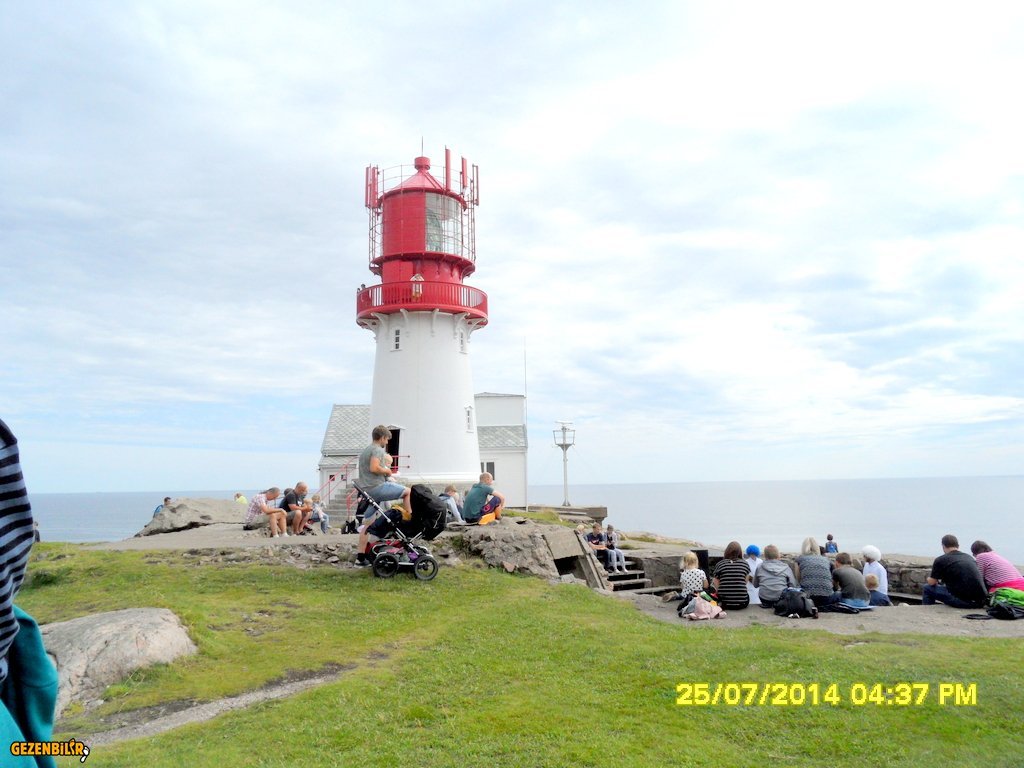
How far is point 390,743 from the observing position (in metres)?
5.88

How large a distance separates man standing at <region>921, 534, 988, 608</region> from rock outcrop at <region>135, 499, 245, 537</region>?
688 inches

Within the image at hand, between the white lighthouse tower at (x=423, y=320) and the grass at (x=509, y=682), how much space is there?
503 inches

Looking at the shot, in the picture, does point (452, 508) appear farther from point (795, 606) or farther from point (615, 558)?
point (795, 606)

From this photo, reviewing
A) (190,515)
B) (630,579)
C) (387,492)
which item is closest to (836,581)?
(630,579)

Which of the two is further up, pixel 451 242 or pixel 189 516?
pixel 451 242

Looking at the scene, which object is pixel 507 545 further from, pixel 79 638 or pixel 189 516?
pixel 189 516

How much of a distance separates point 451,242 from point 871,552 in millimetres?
16657

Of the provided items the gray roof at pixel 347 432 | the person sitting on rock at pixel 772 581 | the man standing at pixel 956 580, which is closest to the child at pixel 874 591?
the man standing at pixel 956 580

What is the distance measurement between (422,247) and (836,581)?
16725mm

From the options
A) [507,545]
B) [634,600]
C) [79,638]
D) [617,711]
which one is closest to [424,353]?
[507,545]

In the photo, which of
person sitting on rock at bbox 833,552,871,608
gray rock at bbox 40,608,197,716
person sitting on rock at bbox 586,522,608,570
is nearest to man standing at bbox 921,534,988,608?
person sitting on rock at bbox 833,552,871,608

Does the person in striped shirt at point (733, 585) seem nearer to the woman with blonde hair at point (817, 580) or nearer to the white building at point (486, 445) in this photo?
the woman with blonde hair at point (817, 580)

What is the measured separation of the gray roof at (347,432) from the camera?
33562 mm

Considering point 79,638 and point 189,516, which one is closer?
point 79,638
